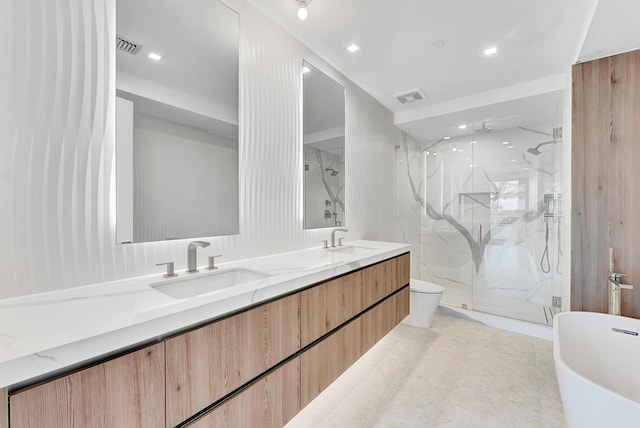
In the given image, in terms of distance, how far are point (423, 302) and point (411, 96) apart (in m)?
2.10

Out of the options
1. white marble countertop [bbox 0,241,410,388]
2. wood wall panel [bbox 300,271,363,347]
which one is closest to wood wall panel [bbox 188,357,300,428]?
wood wall panel [bbox 300,271,363,347]

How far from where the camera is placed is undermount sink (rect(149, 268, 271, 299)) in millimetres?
1210

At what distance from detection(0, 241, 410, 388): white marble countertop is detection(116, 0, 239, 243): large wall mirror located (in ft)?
1.04

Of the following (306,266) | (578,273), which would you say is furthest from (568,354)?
(306,266)

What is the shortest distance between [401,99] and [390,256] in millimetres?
1799

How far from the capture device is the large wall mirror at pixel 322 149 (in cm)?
212

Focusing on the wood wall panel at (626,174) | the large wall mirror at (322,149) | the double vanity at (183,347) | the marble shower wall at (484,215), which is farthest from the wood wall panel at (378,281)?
the wood wall panel at (626,174)

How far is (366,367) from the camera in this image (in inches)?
84.0

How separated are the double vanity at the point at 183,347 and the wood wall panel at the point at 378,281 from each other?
172 mm

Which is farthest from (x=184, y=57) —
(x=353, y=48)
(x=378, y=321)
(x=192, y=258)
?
(x=378, y=321)

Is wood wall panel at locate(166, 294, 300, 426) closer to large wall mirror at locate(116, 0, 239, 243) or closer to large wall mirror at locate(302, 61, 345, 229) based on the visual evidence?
large wall mirror at locate(116, 0, 239, 243)

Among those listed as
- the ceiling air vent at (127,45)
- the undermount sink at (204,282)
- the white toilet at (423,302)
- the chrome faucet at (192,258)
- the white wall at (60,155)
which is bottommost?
the white toilet at (423,302)

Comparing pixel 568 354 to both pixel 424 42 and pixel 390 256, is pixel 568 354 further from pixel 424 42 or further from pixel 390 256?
pixel 424 42

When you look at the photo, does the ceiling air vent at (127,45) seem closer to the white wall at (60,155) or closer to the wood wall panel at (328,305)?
the white wall at (60,155)
